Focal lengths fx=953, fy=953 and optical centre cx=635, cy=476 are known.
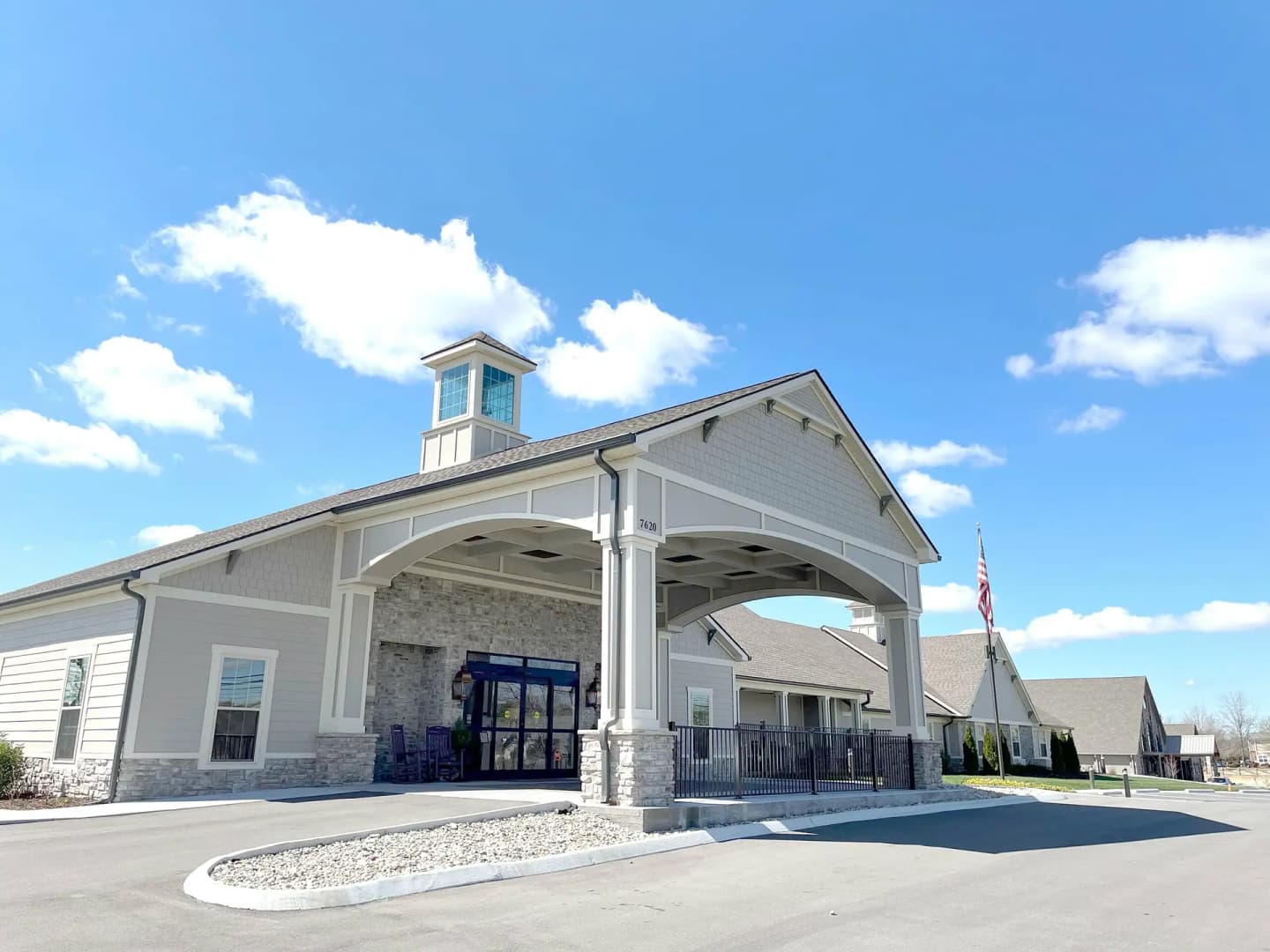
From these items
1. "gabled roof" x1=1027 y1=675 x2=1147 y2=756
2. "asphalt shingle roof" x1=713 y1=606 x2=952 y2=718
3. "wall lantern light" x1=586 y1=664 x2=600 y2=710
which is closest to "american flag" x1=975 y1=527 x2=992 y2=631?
"asphalt shingle roof" x1=713 y1=606 x2=952 y2=718

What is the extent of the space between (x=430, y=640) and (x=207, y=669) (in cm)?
440

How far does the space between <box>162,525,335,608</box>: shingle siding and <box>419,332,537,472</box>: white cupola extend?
4277mm

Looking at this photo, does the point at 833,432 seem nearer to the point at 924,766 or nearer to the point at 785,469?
the point at 785,469

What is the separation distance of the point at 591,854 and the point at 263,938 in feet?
13.7

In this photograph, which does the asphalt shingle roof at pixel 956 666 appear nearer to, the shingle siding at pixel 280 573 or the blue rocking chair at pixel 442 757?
the blue rocking chair at pixel 442 757

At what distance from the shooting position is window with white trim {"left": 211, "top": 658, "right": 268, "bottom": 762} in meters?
14.9

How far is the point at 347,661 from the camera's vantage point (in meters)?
16.4

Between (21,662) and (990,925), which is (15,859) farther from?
(21,662)

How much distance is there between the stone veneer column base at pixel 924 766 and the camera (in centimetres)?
1812

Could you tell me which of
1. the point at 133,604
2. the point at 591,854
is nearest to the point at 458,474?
the point at 133,604

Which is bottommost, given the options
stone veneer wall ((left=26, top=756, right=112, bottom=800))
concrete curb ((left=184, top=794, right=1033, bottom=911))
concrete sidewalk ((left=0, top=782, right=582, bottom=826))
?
concrete curb ((left=184, top=794, right=1033, bottom=911))

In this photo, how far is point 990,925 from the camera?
7.02m

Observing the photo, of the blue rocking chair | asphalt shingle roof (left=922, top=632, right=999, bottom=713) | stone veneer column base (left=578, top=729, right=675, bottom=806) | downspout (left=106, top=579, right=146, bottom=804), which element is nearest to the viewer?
stone veneer column base (left=578, top=729, right=675, bottom=806)

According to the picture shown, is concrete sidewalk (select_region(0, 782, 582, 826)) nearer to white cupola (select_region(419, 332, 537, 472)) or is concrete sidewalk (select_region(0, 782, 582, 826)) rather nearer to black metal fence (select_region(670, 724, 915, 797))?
black metal fence (select_region(670, 724, 915, 797))
